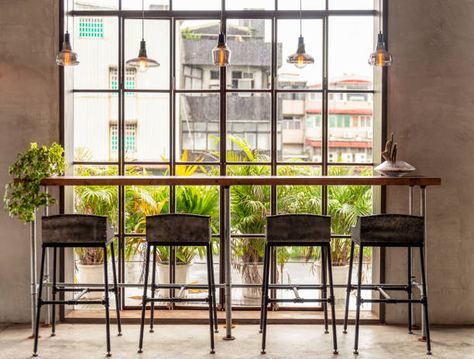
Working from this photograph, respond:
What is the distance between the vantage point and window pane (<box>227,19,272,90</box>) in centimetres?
543

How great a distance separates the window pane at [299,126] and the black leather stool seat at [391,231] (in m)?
1.21

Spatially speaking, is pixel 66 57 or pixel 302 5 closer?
pixel 66 57

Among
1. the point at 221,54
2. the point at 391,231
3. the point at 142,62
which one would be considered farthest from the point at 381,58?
the point at 142,62

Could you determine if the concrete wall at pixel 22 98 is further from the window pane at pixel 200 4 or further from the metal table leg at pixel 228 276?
the metal table leg at pixel 228 276

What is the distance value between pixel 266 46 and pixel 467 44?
1.72 meters

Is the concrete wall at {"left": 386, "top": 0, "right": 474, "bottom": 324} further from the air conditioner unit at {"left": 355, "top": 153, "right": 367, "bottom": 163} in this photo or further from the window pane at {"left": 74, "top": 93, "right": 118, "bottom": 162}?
the window pane at {"left": 74, "top": 93, "right": 118, "bottom": 162}

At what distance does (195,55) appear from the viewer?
5410 mm

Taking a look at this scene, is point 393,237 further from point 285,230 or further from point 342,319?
point 342,319

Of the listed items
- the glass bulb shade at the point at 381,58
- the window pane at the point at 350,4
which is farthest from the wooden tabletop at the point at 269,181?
the window pane at the point at 350,4

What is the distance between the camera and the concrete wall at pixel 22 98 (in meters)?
5.14

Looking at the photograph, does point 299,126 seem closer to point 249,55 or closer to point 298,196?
point 298,196

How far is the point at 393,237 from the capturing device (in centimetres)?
437

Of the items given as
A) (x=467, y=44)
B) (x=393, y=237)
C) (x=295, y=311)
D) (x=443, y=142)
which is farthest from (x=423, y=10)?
(x=295, y=311)

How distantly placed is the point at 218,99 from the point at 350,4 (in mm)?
1463
